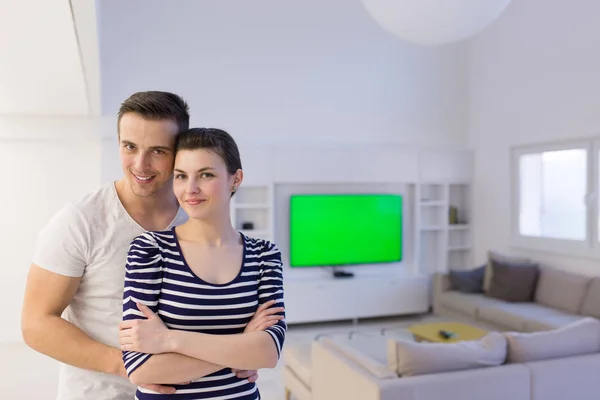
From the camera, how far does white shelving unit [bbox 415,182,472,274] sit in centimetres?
707

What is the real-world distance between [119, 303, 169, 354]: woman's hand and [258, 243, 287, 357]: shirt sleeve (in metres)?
0.25

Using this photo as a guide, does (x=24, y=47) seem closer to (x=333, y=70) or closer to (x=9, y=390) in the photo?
(x=9, y=390)

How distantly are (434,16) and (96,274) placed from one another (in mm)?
1771

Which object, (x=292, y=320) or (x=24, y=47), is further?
(x=292, y=320)

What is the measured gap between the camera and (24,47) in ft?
8.93

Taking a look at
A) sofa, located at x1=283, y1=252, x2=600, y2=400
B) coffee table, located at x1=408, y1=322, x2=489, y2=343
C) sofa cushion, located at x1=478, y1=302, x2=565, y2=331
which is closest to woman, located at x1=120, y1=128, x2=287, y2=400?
sofa, located at x1=283, y1=252, x2=600, y2=400

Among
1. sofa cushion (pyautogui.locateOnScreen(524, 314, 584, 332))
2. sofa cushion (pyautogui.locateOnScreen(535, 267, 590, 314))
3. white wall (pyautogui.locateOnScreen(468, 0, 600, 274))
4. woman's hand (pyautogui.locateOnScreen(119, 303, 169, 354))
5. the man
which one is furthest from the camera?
white wall (pyautogui.locateOnScreen(468, 0, 600, 274))

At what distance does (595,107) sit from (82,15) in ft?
16.4

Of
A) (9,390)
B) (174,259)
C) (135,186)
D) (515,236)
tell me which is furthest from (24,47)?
(515,236)

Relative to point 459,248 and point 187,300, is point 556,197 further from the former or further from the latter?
point 187,300

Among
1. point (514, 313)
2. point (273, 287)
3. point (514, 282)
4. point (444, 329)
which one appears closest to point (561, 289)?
point (514, 282)

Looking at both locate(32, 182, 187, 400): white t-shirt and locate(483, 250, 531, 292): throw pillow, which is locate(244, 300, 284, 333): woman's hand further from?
locate(483, 250, 531, 292): throw pillow

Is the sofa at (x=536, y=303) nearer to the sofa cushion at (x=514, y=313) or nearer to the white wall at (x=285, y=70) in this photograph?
the sofa cushion at (x=514, y=313)

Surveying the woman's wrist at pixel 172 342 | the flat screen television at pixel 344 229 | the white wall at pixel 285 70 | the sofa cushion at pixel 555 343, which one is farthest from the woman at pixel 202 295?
the flat screen television at pixel 344 229
